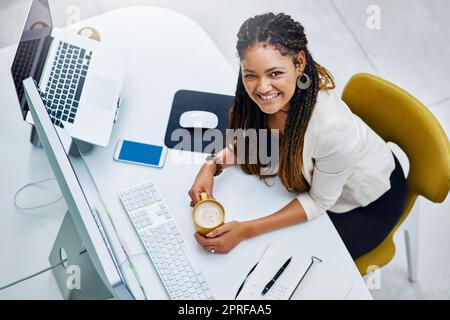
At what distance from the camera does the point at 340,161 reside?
1.48 metres

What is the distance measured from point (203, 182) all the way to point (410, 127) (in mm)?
600

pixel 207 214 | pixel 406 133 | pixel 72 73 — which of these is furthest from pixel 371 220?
pixel 72 73

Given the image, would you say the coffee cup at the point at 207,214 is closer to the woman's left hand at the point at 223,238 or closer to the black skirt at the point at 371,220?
the woman's left hand at the point at 223,238

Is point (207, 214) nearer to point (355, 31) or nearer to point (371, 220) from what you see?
point (371, 220)

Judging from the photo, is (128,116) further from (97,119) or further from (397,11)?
(397,11)

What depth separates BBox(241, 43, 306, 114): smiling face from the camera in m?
1.32

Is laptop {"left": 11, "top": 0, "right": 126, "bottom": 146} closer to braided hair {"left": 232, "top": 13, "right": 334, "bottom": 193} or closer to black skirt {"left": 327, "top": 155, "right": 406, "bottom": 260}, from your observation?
braided hair {"left": 232, "top": 13, "right": 334, "bottom": 193}

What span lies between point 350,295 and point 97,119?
85 centimetres

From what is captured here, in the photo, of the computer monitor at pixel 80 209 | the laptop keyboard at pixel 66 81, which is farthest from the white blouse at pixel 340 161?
the laptop keyboard at pixel 66 81

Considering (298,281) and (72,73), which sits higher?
(72,73)

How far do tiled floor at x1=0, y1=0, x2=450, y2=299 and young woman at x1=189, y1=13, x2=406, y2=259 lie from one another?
3.33 ft

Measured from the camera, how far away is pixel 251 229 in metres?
1.54

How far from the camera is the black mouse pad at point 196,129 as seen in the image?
1709mm

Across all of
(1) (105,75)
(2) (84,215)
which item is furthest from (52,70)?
(2) (84,215)
